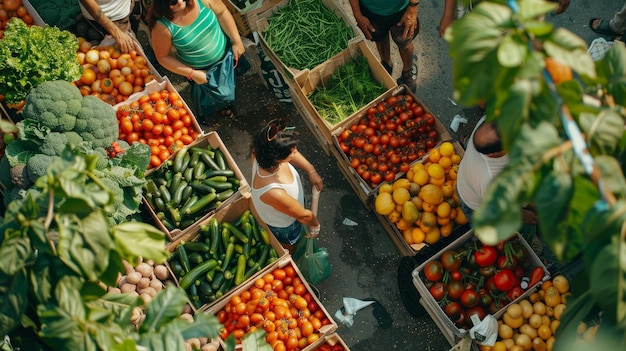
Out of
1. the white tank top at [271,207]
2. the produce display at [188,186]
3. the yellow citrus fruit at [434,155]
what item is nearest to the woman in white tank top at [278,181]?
the white tank top at [271,207]

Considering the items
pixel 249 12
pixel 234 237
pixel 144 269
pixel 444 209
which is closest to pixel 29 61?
pixel 144 269

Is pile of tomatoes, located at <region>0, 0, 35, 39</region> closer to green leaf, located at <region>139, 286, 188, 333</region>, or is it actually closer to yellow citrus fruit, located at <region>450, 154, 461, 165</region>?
Answer: yellow citrus fruit, located at <region>450, 154, 461, 165</region>

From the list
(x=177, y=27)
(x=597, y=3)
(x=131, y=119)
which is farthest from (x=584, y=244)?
(x=597, y=3)

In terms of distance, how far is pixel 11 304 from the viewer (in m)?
2.14

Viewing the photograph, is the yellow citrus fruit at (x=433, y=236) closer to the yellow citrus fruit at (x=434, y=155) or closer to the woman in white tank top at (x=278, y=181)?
the yellow citrus fruit at (x=434, y=155)

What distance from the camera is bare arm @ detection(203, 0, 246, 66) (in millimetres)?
4934

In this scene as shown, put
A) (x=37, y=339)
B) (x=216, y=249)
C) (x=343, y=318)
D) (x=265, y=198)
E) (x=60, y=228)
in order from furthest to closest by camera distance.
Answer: (x=343, y=318) < (x=216, y=249) < (x=265, y=198) < (x=37, y=339) < (x=60, y=228)

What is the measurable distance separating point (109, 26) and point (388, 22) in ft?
8.02

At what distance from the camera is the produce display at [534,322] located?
4297 millimetres

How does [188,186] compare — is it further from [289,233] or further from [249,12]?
[249,12]

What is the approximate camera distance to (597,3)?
628cm

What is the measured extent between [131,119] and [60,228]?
10.3ft

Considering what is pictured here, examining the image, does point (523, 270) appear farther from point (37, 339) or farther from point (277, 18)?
point (37, 339)

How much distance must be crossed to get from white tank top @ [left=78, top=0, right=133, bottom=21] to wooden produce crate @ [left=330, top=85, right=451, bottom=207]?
2.17 metres
